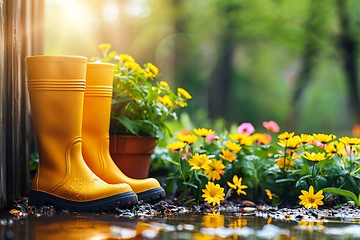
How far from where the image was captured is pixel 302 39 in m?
9.68

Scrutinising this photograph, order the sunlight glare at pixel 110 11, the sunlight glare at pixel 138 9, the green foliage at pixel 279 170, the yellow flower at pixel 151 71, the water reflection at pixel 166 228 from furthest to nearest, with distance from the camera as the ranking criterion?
the sunlight glare at pixel 138 9 < the sunlight glare at pixel 110 11 < the yellow flower at pixel 151 71 < the green foliage at pixel 279 170 < the water reflection at pixel 166 228

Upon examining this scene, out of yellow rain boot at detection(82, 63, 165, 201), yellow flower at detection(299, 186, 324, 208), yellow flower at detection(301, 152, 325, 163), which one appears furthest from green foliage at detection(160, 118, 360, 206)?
yellow rain boot at detection(82, 63, 165, 201)

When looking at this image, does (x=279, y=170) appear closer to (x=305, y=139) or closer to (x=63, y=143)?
(x=305, y=139)

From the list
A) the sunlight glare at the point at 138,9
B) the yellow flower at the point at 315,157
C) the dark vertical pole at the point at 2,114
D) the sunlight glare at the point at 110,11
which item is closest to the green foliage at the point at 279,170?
the yellow flower at the point at 315,157

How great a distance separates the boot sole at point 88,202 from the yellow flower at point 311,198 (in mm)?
797

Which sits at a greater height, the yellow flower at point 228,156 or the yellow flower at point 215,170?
the yellow flower at point 228,156

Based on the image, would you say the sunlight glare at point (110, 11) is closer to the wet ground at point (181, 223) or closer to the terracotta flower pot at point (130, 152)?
the terracotta flower pot at point (130, 152)

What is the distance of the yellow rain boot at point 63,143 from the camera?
241 cm

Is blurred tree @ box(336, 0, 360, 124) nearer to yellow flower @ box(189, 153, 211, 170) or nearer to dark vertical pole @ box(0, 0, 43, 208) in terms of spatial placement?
yellow flower @ box(189, 153, 211, 170)

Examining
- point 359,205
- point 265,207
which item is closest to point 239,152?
point 265,207

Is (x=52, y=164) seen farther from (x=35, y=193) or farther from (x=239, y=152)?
(x=239, y=152)

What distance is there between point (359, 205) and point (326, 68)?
482 inches

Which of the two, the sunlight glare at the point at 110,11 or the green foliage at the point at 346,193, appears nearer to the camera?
the green foliage at the point at 346,193

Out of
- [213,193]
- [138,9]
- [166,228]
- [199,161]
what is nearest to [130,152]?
[199,161]
